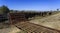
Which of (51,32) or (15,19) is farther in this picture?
(15,19)

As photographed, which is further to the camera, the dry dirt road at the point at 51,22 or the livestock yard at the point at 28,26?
the dry dirt road at the point at 51,22

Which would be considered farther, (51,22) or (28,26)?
(51,22)

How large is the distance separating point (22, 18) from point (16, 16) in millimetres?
820

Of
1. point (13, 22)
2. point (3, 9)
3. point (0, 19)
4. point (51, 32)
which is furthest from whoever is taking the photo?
point (3, 9)

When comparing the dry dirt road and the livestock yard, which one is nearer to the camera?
the livestock yard

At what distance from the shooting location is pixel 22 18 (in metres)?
23.5

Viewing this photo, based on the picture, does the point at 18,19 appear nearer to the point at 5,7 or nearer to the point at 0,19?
the point at 0,19

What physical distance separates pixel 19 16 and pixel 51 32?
1393 centimetres

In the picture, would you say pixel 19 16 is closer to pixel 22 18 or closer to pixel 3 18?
pixel 22 18

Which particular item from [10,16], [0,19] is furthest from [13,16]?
[0,19]

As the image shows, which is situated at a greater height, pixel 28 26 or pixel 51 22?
pixel 28 26

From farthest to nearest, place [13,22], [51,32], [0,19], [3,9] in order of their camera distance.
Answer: [3,9]
[0,19]
[13,22]
[51,32]

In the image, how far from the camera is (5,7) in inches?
2729

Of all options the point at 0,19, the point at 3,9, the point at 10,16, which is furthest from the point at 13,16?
the point at 3,9
